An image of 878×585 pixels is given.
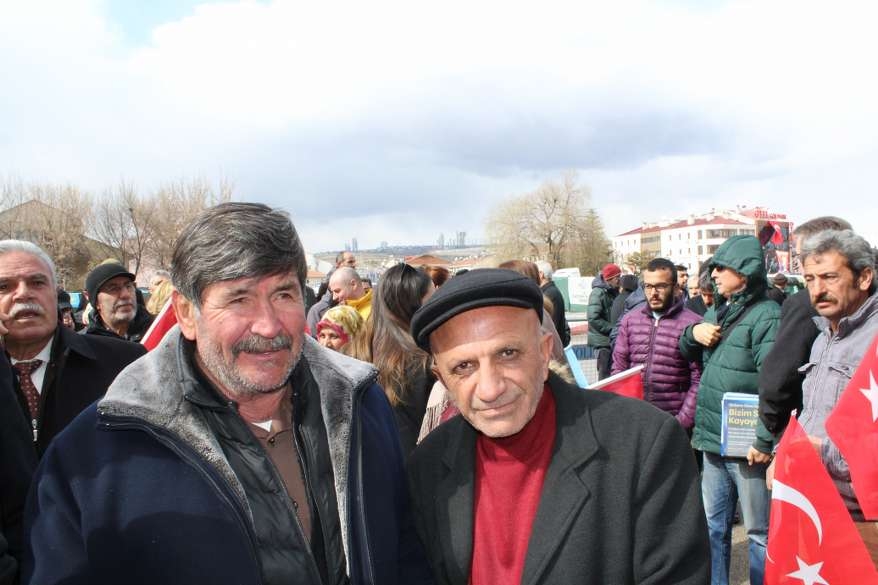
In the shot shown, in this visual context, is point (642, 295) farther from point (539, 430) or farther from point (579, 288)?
point (579, 288)

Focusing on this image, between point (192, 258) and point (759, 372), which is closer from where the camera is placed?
point (192, 258)

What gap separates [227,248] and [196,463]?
0.55 metres

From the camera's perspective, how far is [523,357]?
1.81 m

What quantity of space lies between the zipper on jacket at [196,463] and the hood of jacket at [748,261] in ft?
11.5

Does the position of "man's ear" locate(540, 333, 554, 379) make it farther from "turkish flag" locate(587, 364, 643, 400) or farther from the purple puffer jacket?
the purple puffer jacket

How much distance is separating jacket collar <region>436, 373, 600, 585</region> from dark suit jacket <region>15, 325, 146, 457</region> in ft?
6.82

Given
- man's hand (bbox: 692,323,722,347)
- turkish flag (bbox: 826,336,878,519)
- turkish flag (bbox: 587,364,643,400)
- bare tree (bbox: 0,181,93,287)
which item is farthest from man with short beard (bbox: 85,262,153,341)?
bare tree (bbox: 0,181,93,287)

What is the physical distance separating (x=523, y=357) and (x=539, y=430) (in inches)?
8.1

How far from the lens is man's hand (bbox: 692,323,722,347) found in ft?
14.3

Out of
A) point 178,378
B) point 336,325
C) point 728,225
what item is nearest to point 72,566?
point 178,378

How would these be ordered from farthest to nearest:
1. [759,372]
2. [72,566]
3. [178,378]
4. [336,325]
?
[336,325] → [759,372] → [178,378] → [72,566]

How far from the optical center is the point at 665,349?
5012 millimetres

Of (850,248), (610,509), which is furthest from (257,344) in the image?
(850,248)

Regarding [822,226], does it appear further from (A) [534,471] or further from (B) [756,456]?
(A) [534,471]
